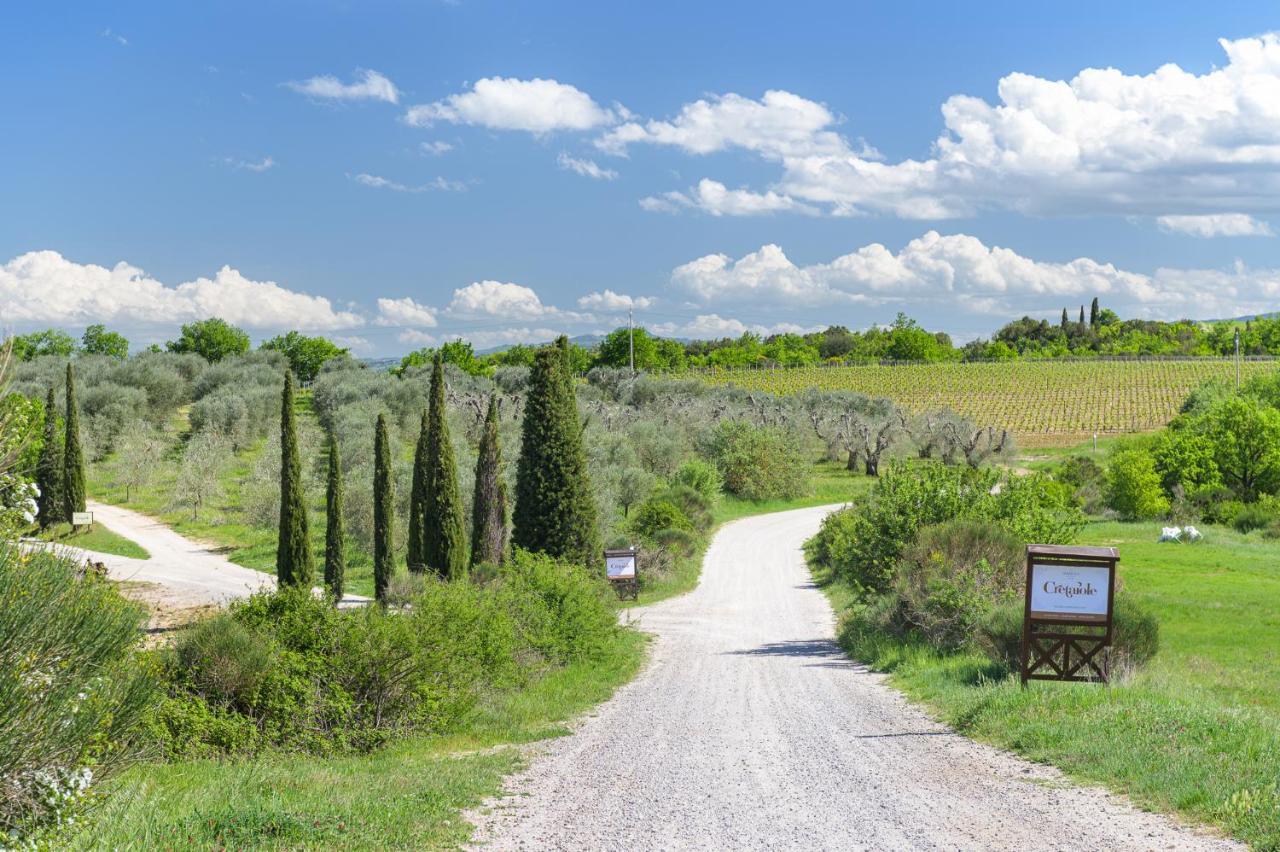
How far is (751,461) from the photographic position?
68.2 metres

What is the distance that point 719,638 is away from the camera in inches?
1020

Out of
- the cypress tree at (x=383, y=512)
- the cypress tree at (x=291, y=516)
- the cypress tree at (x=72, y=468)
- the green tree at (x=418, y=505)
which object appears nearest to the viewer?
the cypress tree at (x=291, y=516)

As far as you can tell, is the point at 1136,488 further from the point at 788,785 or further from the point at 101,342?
the point at 101,342

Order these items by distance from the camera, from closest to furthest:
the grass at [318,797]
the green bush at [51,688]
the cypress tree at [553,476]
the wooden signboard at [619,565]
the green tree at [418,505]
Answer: the green bush at [51,688] → the grass at [318,797] → the cypress tree at [553,476] → the wooden signboard at [619,565] → the green tree at [418,505]

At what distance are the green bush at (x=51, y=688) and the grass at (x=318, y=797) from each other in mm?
411

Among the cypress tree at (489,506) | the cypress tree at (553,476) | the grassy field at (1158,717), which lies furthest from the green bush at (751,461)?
the grassy field at (1158,717)

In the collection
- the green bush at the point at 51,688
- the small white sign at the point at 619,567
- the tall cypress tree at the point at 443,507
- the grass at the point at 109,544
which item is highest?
the green bush at the point at 51,688

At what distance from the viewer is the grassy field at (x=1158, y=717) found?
9039 mm

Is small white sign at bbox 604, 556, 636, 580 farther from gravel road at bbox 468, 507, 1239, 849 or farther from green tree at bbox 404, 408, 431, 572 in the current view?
gravel road at bbox 468, 507, 1239, 849

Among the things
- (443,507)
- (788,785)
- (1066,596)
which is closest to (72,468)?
(443,507)

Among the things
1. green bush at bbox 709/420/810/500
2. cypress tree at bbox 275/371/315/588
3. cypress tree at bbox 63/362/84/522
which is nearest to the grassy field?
cypress tree at bbox 275/371/315/588

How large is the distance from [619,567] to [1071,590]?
2034 cm

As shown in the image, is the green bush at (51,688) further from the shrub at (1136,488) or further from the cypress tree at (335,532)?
the shrub at (1136,488)

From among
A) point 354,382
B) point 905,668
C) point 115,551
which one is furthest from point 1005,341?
point 905,668
